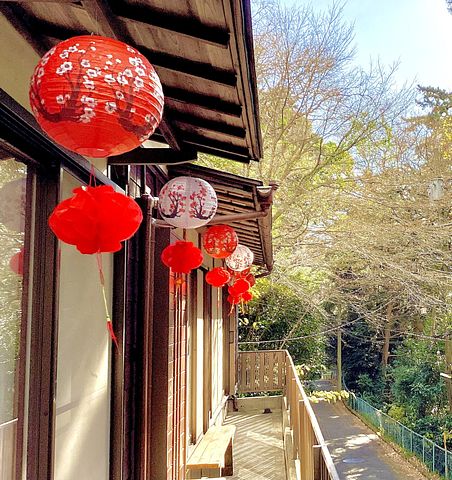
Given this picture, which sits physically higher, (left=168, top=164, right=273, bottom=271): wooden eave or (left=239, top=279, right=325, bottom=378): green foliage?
(left=168, top=164, right=273, bottom=271): wooden eave

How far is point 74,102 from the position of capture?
51.9 inches

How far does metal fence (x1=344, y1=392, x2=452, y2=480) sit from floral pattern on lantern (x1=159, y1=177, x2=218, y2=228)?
38.5 feet

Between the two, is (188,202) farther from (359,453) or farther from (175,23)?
(359,453)

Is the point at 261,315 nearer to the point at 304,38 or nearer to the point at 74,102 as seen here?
the point at 304,38

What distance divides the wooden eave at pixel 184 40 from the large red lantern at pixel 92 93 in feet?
0.82

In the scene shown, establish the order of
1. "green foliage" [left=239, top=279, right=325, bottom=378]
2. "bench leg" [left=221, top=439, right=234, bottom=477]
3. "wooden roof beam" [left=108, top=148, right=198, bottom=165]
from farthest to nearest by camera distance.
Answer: "green foliage" [left=239, top=279, right=325, bottom=378] → "bench leg" [left=221, top=439, right=234, bottom=477] → "wooden roof beam" [left=108, top=148, right=198, bottom=165]

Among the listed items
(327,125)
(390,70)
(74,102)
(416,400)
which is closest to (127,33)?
(74,102)

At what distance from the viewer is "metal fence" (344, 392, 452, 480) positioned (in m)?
12.8

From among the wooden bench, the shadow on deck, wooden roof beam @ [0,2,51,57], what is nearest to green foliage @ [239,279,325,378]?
the shadow on deck

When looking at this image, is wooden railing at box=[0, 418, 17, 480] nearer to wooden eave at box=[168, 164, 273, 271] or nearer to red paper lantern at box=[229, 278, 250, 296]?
wooden eave at box=[168, 164, 273, 271]

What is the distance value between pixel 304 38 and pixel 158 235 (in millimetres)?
7828

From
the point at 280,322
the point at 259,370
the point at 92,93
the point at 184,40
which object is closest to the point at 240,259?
the point at 184,40

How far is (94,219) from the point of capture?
67.1 inches

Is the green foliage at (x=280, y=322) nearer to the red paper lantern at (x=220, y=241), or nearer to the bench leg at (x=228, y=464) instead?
the bench leg at (x=228, y=464)
